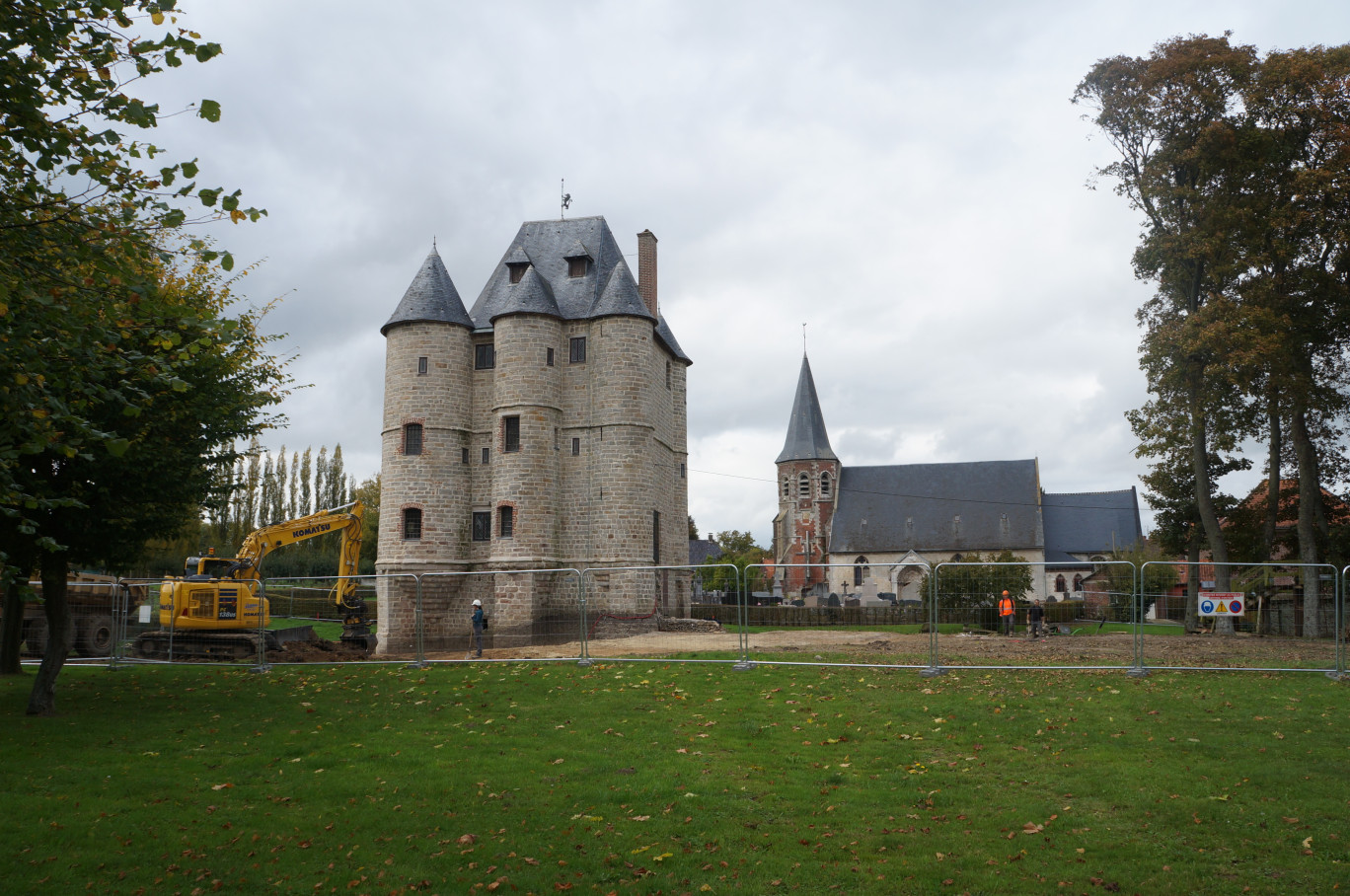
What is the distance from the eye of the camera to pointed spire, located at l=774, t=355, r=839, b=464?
7438cm

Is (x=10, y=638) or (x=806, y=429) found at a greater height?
(x=806, y=429)

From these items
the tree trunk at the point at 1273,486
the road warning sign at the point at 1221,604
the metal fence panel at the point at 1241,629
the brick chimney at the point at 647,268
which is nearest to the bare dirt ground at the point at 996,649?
the metal fence panel at the point at 1241,629

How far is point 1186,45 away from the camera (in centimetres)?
2847

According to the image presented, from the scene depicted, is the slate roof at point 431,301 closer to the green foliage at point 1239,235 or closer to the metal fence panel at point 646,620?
the metal fence panel at point 646,620

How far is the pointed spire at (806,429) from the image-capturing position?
74.4 m

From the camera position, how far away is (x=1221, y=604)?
56.5 feet

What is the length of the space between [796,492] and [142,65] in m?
68.1

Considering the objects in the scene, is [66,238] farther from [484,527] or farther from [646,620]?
[484,527]

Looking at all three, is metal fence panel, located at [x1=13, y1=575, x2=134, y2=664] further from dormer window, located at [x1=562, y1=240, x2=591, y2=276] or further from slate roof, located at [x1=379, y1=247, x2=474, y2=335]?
dormer window, located at [x1=562, y1=240, x2=591, y2=276]

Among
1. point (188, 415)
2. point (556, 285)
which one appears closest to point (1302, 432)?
point (556, 285)

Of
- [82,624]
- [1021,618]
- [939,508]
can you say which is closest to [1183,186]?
[1021,618]

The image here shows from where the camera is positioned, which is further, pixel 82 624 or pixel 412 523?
pixel 412 523

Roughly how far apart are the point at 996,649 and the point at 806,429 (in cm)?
5606

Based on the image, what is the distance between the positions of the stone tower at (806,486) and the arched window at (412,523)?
4299 cm
